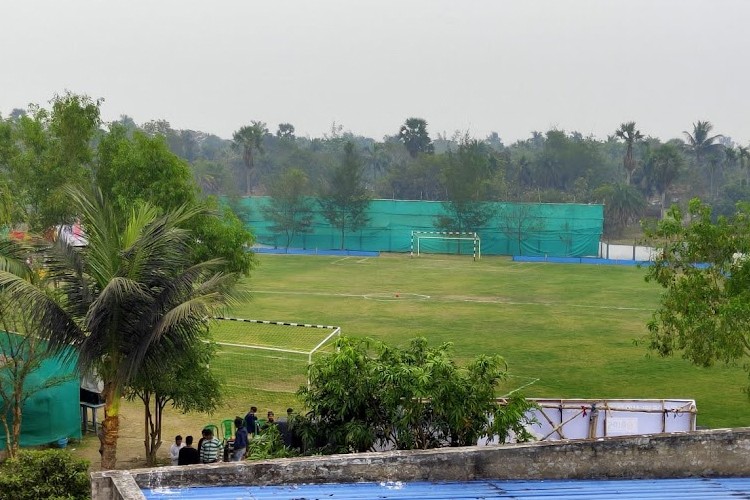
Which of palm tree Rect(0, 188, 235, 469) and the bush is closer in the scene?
the bush

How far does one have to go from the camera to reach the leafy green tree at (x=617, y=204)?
85375 millimetres

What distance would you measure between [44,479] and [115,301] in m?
2.37

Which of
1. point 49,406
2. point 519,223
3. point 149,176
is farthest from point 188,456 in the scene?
point 519,223

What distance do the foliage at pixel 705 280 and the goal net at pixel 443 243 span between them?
48.8m

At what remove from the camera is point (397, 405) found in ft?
39.9

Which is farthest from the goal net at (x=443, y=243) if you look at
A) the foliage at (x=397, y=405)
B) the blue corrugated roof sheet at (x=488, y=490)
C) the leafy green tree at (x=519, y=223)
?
the blue corrugated roof sheet at (x=488, y=490)

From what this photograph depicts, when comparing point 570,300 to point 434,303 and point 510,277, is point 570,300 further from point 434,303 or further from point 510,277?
point 510,277

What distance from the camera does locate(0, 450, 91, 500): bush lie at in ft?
39.4

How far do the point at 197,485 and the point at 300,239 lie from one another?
213 feet

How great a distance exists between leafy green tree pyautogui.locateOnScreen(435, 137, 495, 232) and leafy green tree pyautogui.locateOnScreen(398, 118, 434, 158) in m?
30.0

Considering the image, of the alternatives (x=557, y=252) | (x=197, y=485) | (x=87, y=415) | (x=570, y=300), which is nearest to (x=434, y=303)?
(x=570, y=300)

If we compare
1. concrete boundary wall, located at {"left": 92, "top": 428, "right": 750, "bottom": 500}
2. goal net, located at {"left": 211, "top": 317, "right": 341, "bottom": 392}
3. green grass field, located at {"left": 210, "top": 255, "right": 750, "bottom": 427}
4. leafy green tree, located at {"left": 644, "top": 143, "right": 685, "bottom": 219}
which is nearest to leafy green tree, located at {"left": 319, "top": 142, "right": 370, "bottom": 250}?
green grass field, located at {"left": 210, "top": 255, "right": 750, "bottom": 427}

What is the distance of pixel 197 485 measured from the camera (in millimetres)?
9078

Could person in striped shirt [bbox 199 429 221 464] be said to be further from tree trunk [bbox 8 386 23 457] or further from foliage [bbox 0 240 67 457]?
tree trunk [bbox 8 386 23 457]
